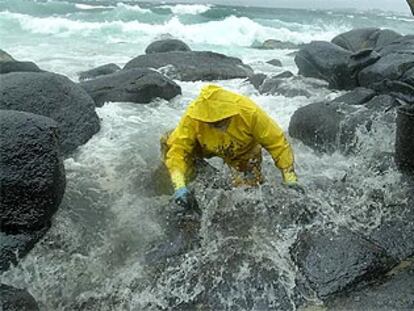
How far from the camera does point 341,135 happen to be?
671 cm

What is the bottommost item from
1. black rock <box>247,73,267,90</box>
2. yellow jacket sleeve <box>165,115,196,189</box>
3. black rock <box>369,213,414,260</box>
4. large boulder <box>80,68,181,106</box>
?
black rock <box>247,73,267,90</box>

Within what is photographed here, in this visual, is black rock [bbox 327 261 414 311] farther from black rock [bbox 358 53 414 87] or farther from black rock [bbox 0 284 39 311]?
black rock [bbox 358 53 414 87]

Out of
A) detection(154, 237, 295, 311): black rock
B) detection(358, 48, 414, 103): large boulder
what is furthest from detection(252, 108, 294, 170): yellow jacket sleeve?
detection(358, 48, 414, 103): large boulder

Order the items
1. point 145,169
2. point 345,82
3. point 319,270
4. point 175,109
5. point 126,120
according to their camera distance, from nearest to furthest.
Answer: point 319,270
point 145,169
point 126,120
point 175,109
point 345,82

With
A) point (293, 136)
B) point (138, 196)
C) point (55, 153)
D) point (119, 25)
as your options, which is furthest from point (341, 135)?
point (119, 25)

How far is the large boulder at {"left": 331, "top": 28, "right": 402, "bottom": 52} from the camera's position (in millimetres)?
14001

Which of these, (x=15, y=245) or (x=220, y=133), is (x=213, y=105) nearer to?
(x=220, y=133)

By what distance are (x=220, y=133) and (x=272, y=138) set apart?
467mm

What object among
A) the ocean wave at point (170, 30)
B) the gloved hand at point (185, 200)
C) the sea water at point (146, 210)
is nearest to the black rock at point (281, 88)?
the sea water at point (146, 210)

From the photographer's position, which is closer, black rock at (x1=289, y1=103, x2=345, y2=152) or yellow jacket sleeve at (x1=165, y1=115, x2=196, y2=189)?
yellow jacket sleeve at (x1=165, y1=115, x2=196, y2=189)

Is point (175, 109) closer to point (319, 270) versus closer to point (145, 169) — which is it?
point (145, 169)

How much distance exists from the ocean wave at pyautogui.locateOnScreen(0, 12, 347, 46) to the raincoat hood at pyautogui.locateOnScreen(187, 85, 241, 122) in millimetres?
18721

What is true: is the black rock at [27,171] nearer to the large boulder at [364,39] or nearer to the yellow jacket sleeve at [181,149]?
the yellow jacket sleeve at [181,149]

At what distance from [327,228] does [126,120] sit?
14.1ft
